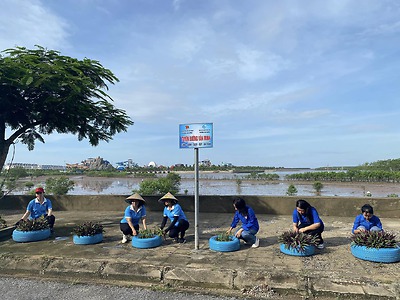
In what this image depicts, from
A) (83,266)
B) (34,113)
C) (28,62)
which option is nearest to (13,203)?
(34,113)

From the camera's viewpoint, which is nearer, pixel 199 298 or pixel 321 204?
pixel 199 298

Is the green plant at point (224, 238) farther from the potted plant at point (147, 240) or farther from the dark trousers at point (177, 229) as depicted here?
the potted plant at point (147, 240)

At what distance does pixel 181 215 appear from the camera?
553 cm

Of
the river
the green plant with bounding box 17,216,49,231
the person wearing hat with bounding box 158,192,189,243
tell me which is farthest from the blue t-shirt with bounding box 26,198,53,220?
the river

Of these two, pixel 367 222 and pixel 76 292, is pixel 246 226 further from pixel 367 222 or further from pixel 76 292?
pixel 76 292

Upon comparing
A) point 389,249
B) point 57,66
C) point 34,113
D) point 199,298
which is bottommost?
point 199,298

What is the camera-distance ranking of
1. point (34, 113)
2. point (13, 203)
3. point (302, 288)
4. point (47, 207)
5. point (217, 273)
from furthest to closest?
1. point (13, 203)
2. point (34, 113)
3. point (47, 207)
4. point (217, 273)
5. point (302, 288)

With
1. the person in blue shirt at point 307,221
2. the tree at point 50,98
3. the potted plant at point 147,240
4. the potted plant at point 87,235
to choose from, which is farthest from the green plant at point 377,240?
the tree at point 50,98

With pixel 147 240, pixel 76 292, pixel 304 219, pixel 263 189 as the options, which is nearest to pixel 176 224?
pixel 147 240

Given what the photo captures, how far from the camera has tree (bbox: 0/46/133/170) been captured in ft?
18.9

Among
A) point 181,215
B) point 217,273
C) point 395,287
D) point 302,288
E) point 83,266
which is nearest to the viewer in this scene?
point 395,287

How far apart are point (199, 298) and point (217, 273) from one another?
478 millimetres

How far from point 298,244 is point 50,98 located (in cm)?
600

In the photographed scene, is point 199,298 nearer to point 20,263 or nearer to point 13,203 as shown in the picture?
point 20,263
